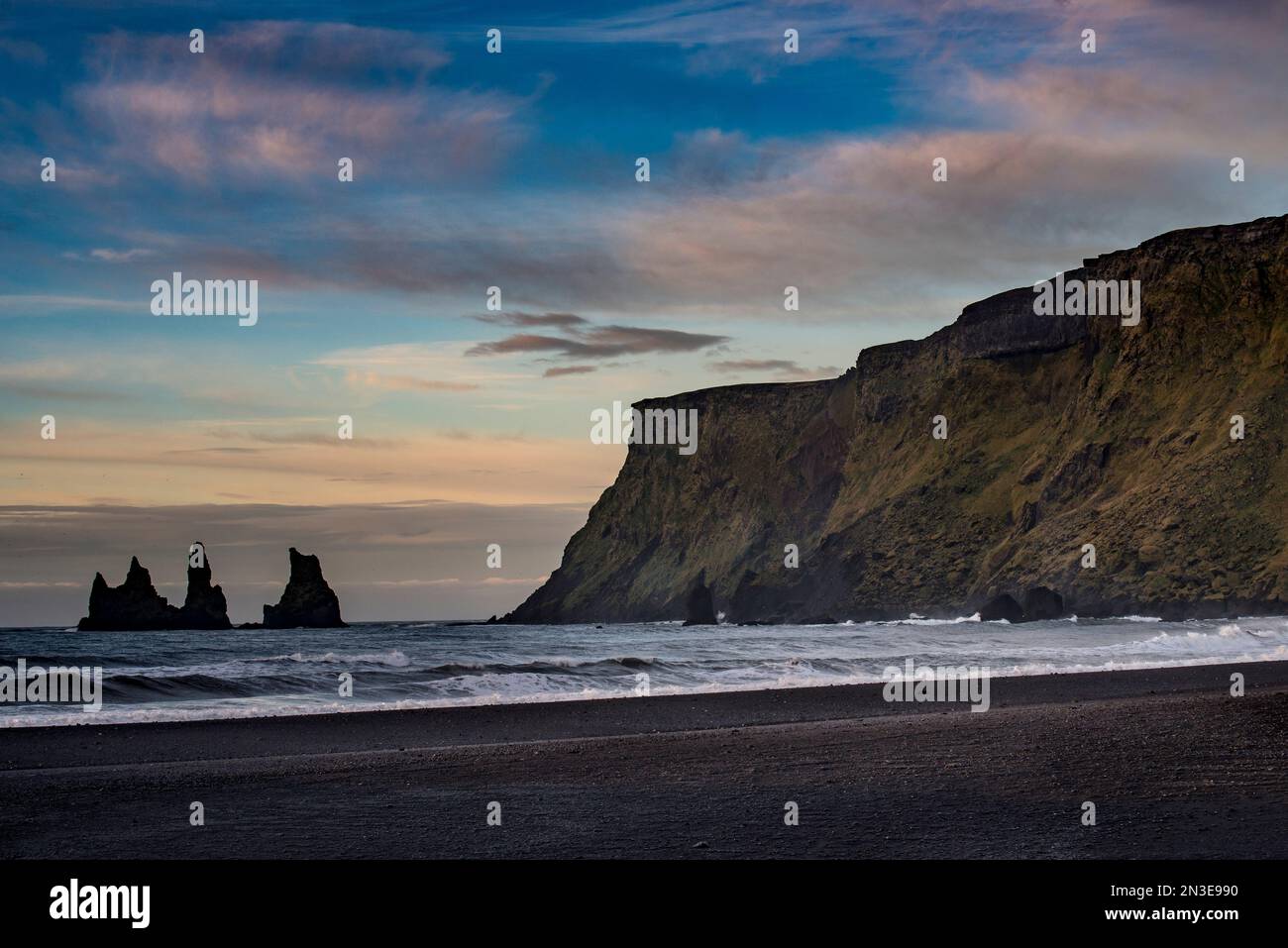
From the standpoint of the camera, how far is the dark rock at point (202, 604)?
13012cm

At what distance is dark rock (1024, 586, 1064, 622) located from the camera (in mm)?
89375

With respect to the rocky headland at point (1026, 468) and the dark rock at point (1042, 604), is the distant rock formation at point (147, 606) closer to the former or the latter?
the rocky headland at point (1026, 468)

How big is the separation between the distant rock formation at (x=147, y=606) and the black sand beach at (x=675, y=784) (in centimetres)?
11788

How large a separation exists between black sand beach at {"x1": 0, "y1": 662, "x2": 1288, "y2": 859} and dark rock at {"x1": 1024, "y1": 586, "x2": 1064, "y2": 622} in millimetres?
73458

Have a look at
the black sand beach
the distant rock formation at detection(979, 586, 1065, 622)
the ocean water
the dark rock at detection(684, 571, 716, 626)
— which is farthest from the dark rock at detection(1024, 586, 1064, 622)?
the black sand beach

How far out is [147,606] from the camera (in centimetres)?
12862

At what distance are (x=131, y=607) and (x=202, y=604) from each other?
286 inches

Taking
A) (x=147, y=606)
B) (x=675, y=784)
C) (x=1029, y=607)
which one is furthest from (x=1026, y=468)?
(x=675, y=784)

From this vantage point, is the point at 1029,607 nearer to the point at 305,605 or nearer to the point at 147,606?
the point at 305,605

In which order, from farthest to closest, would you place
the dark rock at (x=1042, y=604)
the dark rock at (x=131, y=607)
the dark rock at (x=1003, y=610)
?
the dark rock at (x=131, y=607)
the dark rock at (x=1003, y=610)
the dark rock at (x=1042, y=604)

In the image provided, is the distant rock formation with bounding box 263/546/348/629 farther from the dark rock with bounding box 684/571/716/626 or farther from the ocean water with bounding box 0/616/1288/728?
the ocean water with bounding box 0/616/1288/728

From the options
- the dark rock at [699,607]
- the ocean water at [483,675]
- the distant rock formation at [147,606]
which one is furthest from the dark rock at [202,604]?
the ocean water at [483,675]

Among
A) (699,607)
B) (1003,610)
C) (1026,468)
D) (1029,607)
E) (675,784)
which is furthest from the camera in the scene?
(699,607)

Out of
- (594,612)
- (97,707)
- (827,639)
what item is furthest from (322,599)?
(97,707)
